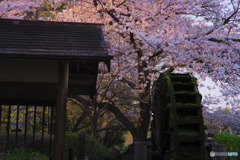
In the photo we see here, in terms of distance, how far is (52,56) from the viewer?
6.50 metres

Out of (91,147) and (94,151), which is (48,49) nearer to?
(91,147)

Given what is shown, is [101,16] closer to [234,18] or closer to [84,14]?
[84,14]

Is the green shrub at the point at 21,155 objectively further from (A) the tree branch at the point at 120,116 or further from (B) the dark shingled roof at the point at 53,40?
(A) the tree branch at the point at 120,116

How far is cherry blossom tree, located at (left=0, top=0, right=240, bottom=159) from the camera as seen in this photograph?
12.4 meters

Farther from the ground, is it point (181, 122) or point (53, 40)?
point (53, 40)

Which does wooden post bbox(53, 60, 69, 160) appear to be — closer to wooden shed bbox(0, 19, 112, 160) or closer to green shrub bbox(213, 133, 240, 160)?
wooden shed bbox(0, 19, 112, 160)

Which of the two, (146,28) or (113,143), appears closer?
(146,28)

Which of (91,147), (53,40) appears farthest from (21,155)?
(53,40)

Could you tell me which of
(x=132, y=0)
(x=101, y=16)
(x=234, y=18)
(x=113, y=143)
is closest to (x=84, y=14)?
(x=101, y=16)

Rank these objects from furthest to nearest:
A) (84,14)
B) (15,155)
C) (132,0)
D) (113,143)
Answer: (113,143) < (84,14) < (132,0) < (15,155)

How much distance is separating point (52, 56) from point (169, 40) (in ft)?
21.1

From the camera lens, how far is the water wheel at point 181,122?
759cm

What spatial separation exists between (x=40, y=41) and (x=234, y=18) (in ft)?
33.1

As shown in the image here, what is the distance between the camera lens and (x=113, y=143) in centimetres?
2225
